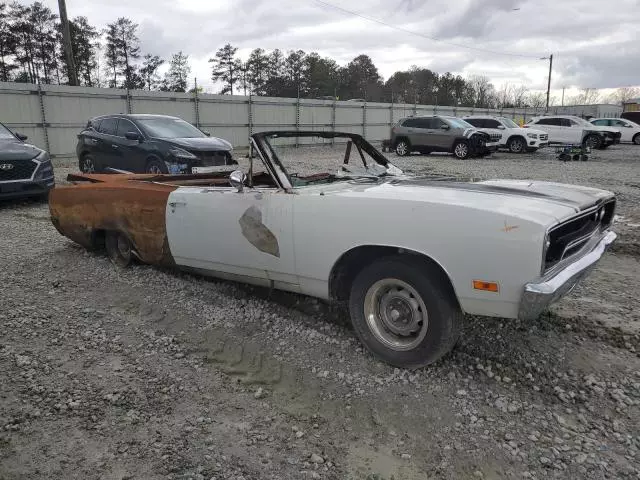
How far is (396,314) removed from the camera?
3.17 meters

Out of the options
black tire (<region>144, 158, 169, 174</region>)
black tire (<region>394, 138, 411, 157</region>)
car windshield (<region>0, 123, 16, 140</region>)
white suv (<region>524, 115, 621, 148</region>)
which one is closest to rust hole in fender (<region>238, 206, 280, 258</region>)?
black tire (<region>144, 158, 169, 174</region>)

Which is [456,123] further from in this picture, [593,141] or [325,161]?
[325,161]

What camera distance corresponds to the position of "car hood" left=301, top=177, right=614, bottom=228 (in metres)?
2.78

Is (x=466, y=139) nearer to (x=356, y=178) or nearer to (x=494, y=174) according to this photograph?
(x=494, y=174)

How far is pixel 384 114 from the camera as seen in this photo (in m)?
31.3

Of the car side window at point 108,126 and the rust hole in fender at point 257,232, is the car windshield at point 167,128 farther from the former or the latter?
the rust hole in fender at point 257,232

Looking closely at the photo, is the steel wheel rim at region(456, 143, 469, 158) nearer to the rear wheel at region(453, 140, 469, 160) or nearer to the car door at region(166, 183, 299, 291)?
the rear wheel at region(453, 140, 469, 160)

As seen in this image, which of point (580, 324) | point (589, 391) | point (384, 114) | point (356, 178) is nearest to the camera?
point (589, 391)

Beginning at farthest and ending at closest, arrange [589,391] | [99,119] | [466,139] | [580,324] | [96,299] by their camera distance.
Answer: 1. [466,139]
2. [99,119]
3. [96,299]
4. [580,324]
5. [589,391]

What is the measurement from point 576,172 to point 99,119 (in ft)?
41.7

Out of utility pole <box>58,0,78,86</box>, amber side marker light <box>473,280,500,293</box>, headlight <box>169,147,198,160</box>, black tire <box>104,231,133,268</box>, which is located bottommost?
black tire <box>104,231,133,268</box>

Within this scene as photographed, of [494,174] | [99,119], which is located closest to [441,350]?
[99,119]

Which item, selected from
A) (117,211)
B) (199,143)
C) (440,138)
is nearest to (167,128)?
(199,143)

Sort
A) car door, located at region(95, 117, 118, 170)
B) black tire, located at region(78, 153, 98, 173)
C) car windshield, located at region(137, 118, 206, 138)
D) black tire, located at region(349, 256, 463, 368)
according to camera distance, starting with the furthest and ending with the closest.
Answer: black tire, located at region(78, 153, 98, 173), car door, located at region(95, 117, 118, 170), car windshield, located at region(137, 118, 206, 138), black tire, located at region(349, 256, 463, 368)
